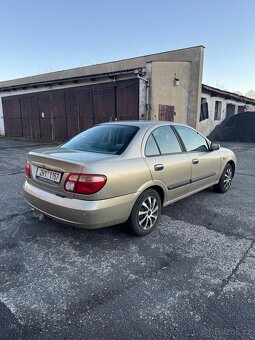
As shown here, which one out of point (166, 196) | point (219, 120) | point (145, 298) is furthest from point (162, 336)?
point (219, 120)

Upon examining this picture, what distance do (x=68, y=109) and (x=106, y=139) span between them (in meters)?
13.2

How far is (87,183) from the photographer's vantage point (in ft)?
8.75

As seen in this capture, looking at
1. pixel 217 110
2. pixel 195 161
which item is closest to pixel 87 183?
pixel 195 161

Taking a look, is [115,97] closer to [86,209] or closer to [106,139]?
[106,139]

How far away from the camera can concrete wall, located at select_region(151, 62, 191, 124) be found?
41.2 feet

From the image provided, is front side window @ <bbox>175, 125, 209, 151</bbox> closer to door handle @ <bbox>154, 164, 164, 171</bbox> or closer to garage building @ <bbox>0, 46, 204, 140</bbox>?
door handle @ <bbox>154, 164, 164, 171</bbox>

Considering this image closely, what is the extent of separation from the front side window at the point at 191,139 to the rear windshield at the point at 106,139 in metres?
1.03

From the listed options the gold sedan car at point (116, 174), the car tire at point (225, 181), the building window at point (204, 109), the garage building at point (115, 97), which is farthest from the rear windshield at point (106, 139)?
the building window at point (204, 109)

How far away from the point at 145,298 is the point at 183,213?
2.15 metres

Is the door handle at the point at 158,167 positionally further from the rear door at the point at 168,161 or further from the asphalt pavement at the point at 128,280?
the asphalt pavement at the point at 128,280

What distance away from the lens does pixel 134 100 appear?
505 inches

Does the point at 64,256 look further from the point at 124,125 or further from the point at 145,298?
the point at 124,125

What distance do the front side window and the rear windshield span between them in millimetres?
1029

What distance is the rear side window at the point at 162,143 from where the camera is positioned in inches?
134
